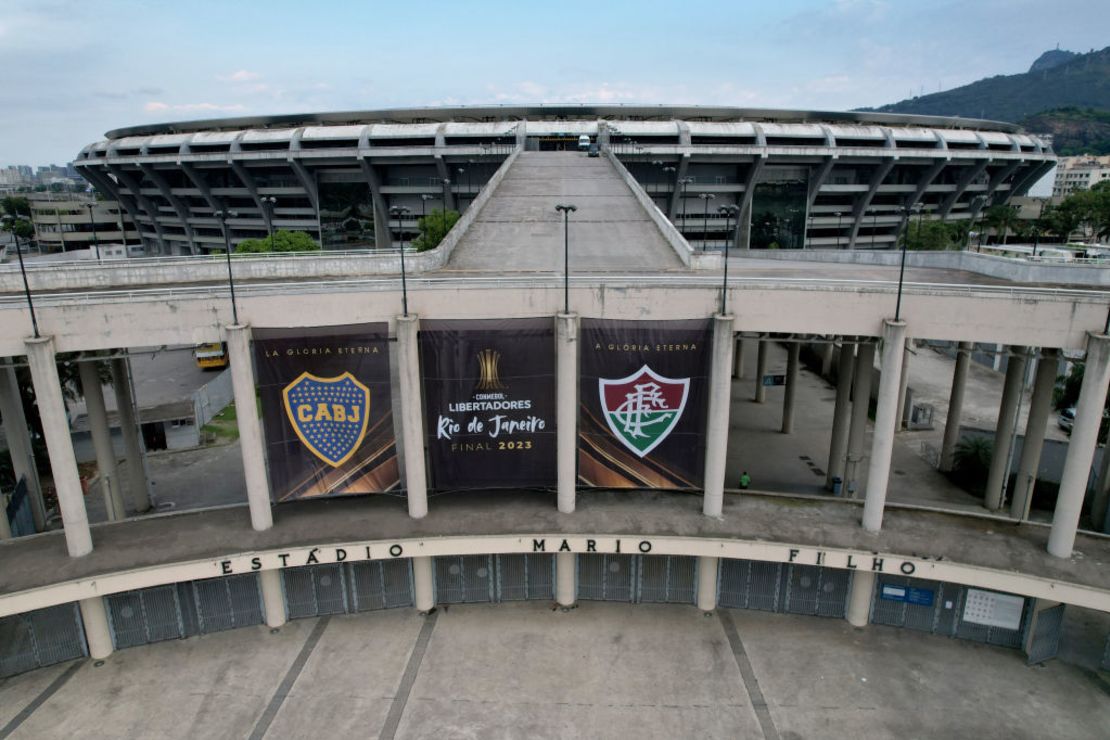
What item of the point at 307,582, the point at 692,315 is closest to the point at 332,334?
the point at 307,582

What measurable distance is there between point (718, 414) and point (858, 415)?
32.9 feet

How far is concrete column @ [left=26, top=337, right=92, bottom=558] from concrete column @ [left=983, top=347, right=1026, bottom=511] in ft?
121

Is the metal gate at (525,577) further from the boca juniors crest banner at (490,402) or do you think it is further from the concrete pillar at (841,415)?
the concrete pillar at (841,415)

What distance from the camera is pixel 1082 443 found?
2306 cm

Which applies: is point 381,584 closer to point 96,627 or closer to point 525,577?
point 525,577

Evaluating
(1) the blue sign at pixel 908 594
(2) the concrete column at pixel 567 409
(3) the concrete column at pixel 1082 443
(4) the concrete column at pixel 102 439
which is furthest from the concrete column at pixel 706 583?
(4) the concrete column at pixel 102 439

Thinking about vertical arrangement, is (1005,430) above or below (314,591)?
above

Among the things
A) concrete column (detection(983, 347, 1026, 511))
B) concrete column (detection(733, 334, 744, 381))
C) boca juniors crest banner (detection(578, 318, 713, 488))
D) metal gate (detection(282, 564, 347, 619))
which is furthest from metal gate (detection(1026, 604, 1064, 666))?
concrete column (detection(733, 334, 744, 381))

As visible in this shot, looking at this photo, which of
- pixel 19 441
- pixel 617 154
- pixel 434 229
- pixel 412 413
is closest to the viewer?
pixel 412 413

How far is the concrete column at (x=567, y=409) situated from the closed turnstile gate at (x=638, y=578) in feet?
9.06

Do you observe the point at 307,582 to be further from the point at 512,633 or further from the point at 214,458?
the point at 214,458

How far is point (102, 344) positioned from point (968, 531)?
104 ft

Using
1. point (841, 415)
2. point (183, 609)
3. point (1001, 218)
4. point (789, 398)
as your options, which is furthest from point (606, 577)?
point (1001, 218)

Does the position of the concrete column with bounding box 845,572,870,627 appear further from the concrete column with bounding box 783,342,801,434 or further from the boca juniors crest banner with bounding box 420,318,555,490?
the concrete column with bounding box 783,342,801,434
